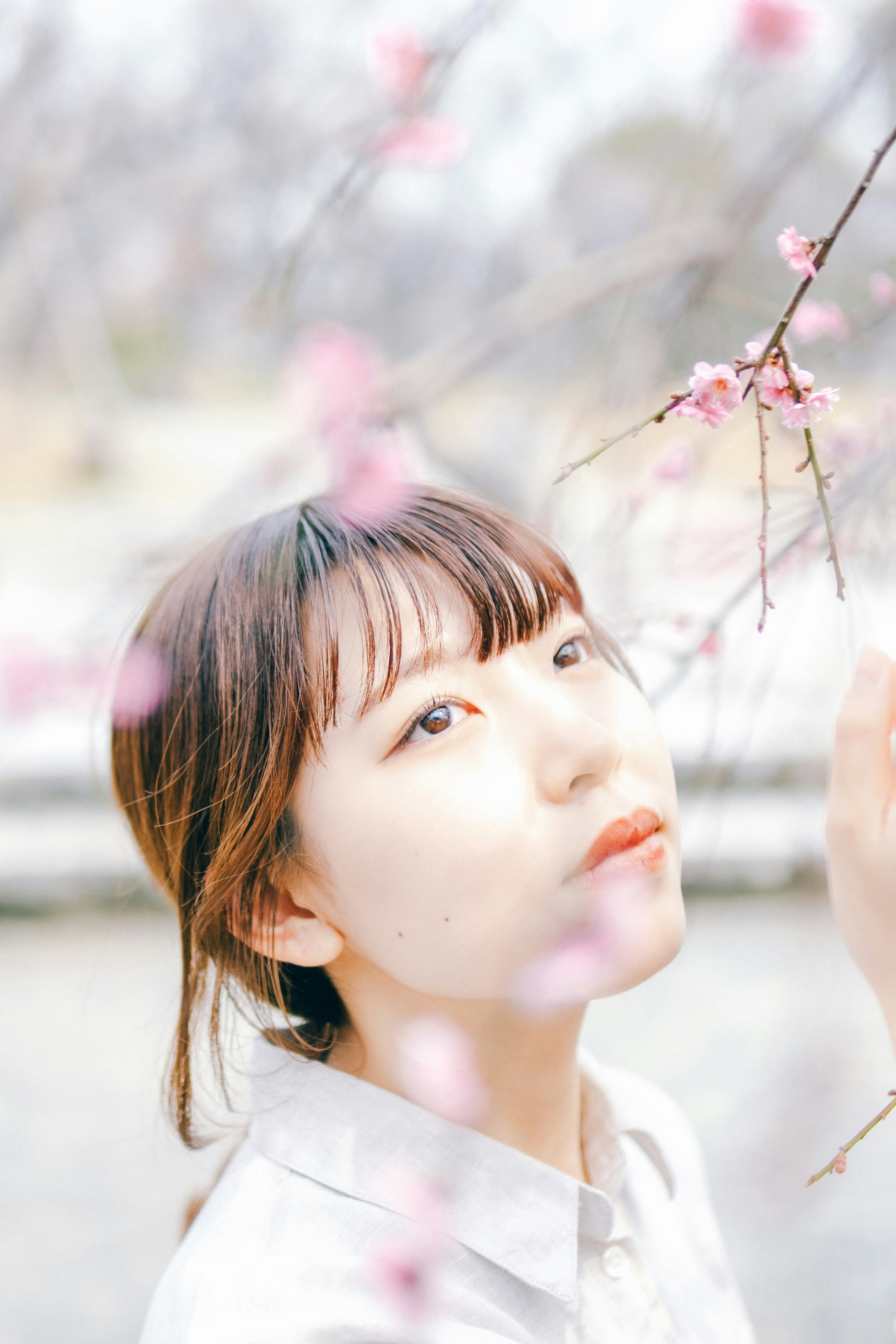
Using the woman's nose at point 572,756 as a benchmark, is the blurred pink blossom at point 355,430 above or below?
above

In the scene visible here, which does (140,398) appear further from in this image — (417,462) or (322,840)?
(322,840)

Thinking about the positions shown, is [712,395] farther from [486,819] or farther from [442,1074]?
[442,1074]

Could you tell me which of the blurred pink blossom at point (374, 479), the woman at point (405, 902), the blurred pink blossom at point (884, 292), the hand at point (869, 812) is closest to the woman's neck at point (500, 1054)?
the woman at point (405, 902)

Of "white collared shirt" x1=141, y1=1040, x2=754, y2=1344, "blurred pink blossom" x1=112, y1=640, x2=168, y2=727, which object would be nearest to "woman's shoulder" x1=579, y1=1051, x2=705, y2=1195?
"white collared shirt" x1=141, y1=1040, x2=754, y2=1344

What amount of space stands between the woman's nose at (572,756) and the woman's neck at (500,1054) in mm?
182

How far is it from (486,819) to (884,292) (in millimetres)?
488

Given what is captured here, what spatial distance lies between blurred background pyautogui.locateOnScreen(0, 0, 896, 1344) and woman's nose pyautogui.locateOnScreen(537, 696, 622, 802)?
0.29ft

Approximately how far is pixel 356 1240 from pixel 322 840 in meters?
0.26

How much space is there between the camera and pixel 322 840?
2.04 ft

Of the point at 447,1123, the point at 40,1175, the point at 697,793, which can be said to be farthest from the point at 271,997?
the point at 40,1175

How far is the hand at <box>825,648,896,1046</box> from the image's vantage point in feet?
1.69

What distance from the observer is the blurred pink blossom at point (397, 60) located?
766 millimetres

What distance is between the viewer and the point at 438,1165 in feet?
2.21

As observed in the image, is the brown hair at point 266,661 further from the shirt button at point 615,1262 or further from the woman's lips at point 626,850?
the shirt button at point 615,1262
